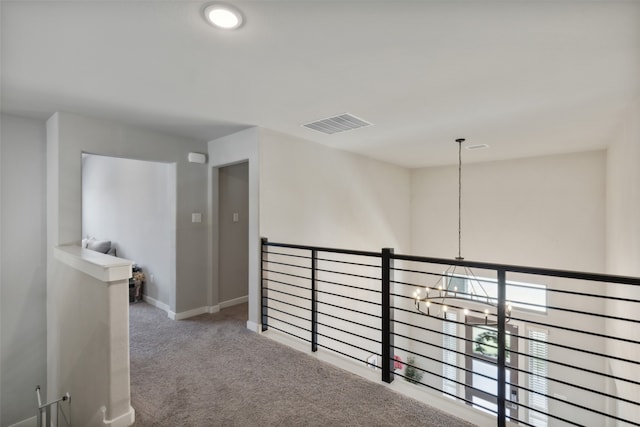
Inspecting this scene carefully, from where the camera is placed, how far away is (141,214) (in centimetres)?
486

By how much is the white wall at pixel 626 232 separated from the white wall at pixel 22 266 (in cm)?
578

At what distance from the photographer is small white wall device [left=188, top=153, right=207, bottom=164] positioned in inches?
156

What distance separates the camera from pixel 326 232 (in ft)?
14.5

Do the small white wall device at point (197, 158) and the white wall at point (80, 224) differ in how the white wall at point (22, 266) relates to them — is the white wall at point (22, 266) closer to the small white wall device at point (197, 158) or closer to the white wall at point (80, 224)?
the white wall at point (80, 224)

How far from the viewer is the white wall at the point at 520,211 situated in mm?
4777

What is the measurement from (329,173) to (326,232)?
34.0 inches

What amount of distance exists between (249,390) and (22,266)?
2.81 m

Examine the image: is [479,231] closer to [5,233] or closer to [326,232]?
[326,232]

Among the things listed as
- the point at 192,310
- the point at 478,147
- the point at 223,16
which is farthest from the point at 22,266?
the point at 478,147

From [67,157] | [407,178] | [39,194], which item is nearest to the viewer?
[67,157]

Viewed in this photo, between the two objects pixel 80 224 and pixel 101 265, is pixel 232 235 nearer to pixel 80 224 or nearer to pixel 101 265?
pixel 80 224

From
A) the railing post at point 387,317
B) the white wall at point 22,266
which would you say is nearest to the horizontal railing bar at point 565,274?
the railing post at point 387,317

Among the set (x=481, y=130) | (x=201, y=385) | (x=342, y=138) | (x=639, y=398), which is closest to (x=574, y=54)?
(x=481, y=130)

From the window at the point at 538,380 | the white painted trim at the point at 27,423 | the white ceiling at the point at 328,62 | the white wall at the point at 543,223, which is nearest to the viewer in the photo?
the white ceiling at the point at 328,62
